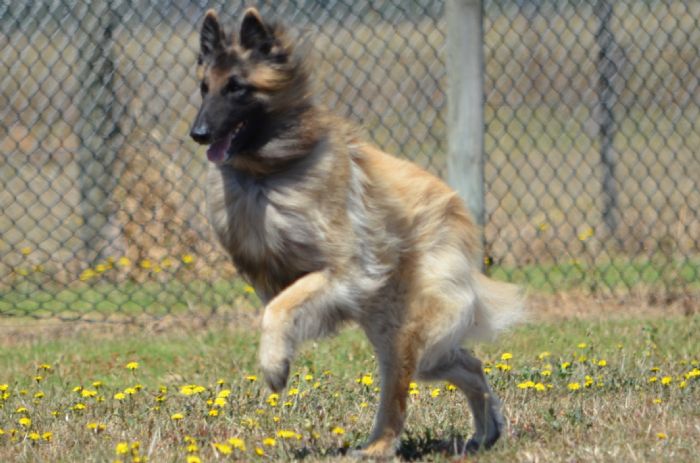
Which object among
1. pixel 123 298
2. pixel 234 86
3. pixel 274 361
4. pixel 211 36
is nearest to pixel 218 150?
pixel 234 86

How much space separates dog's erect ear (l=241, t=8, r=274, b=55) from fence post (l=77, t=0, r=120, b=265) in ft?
8.62

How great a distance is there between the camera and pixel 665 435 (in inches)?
146

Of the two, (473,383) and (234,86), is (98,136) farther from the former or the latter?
(473,383)

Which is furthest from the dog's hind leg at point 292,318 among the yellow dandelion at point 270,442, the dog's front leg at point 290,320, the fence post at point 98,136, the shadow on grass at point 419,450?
the fence post at point 98,136

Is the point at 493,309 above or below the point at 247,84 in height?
below

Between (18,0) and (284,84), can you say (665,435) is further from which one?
(18,0)

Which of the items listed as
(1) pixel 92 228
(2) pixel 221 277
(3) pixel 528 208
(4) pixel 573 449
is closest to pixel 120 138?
(1) pixel 92 228

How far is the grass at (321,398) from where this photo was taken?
151 inches

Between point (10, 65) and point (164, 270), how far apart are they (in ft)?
4.98

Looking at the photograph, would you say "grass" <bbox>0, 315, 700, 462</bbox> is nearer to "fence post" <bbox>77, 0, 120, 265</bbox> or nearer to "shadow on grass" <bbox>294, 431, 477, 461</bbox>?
"shadow on grass" <bbox>294, 431, 477, 461</bbox>

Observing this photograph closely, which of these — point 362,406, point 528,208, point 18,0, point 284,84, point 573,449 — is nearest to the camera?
point 573,449

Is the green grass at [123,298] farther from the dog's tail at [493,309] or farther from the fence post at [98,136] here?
the dog's tail at [493,309]

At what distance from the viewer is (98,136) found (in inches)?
264

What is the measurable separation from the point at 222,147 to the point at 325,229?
0.45 meters
